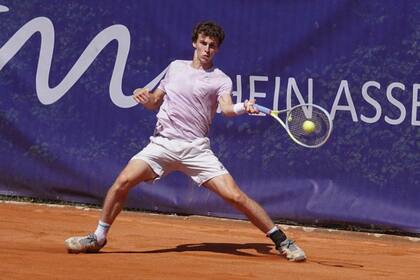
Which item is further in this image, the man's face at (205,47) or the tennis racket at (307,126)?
the man's face at (205,47)

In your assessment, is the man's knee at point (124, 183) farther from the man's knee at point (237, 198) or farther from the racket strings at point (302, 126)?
the racket strings at point (302, 126)

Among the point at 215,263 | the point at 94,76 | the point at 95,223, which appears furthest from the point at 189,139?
the point at 94,76

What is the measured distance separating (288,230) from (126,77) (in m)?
1.76

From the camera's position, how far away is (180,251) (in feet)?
21.0

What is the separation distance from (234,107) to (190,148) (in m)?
0.45

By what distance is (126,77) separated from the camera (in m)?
8.16

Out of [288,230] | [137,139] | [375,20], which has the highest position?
[375,20]

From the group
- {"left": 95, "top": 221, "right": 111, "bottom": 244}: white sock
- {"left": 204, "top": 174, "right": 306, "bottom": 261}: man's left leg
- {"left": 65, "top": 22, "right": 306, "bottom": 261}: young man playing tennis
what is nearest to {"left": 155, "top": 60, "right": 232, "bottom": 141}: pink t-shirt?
{"left": 65, "top": 22, "right": 306, "bottom": 261}: young man playing tennis

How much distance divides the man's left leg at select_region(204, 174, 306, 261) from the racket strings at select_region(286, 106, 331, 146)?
465mm

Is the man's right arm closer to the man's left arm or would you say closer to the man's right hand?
the man's right hand

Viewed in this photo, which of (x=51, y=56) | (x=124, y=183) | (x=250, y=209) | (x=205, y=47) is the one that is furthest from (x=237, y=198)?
(x=51, y=56)

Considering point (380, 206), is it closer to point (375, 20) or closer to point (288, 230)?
point (288, 230)

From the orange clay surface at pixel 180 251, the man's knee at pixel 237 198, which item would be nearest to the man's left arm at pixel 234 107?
the man's knee at pixel 237 198

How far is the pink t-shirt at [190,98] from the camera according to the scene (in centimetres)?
608
